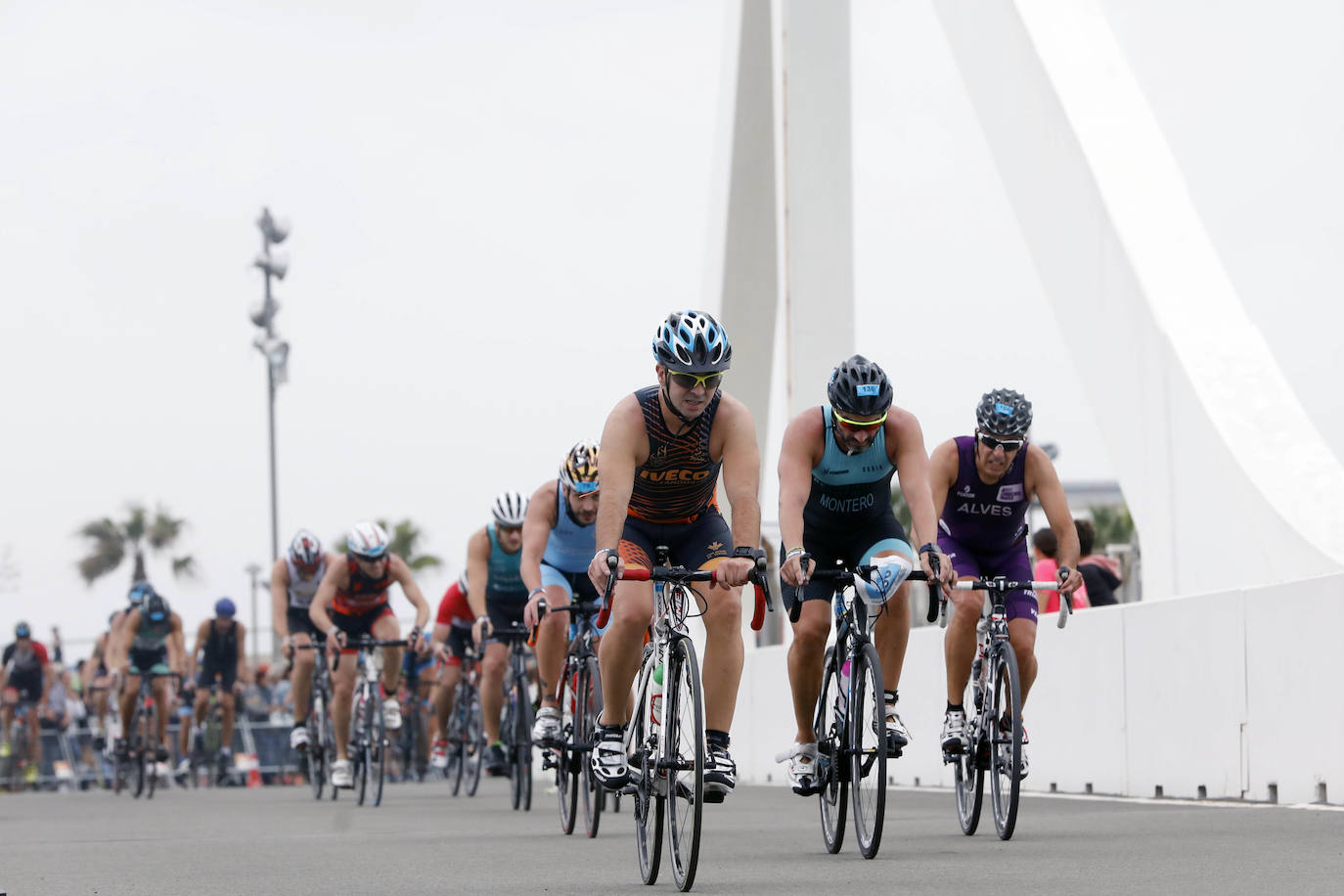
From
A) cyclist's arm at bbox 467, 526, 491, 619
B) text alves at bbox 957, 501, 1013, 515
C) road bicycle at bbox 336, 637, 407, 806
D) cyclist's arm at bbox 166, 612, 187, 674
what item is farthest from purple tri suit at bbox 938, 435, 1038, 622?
cyclist's arm at bbox 166, 612, 187, 674

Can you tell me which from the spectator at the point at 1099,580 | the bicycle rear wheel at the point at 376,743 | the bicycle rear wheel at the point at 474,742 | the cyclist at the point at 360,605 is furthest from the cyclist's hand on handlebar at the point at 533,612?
the bicycle rear wheel at the point at 474,742

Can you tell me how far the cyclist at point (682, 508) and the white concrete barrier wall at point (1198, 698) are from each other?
439 cm

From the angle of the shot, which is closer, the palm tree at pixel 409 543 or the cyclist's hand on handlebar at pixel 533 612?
the cyclist's hand on handlebar at pixel 533 612

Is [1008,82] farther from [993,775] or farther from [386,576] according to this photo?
[993,775]

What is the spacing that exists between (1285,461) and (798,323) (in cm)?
1132

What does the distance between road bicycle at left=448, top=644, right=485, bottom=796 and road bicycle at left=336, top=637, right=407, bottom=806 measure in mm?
1256

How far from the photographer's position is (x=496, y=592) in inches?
645

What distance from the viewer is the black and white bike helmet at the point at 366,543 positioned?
661 inches

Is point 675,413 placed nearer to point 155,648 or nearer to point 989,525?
point 989,525

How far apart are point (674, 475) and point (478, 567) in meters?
6.84

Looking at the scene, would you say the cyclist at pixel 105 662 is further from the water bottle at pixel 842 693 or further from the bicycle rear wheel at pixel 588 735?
the water bottle at pixel 842 693

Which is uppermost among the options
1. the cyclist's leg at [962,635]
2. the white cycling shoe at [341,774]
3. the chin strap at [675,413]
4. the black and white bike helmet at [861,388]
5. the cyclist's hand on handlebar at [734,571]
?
the black and white bike helmet at [861,388]

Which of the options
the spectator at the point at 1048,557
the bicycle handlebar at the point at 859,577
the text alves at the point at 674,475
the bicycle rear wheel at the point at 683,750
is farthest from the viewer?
the spectator at the point at 1048,557

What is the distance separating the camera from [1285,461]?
15.1 m
